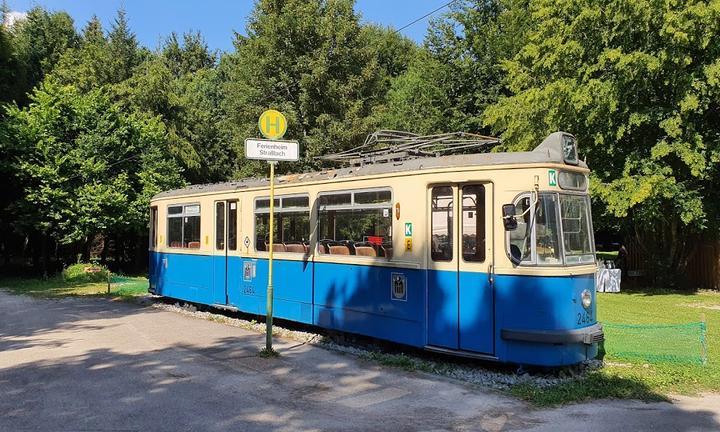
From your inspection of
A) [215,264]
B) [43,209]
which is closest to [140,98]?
[43,209]

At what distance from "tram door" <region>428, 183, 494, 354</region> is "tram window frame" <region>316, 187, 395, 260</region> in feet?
2.82

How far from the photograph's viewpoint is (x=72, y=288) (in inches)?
840

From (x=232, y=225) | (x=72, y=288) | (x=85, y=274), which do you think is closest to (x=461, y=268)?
(x=232, y=225)

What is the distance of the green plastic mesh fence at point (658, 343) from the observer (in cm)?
884

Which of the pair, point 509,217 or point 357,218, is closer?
point 509,217

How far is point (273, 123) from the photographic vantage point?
378 inches

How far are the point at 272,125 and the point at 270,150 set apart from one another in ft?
1.90

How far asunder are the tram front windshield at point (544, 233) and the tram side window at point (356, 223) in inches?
81.9

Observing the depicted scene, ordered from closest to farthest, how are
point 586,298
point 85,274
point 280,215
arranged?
point 586,298 < point 280,215 < point 85,274

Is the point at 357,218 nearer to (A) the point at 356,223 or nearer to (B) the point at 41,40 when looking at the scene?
(A) the point at 356,223

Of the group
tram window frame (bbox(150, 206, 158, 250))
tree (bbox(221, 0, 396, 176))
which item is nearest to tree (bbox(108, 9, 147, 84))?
tree (bbox(221, 0, 396, 176))

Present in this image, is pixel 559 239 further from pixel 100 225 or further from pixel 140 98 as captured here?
pixel 140 98

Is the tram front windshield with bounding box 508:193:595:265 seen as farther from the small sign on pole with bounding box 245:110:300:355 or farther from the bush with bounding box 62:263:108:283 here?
the bush with bounding box 62:263:108:283

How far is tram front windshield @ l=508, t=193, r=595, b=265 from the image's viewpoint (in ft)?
24.9
